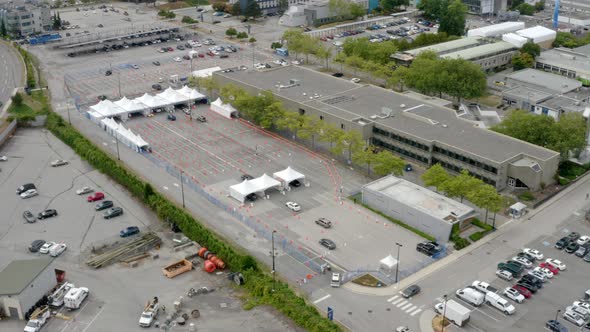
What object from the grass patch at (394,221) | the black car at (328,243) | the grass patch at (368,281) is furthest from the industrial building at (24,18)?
the grass patch at (368,281)

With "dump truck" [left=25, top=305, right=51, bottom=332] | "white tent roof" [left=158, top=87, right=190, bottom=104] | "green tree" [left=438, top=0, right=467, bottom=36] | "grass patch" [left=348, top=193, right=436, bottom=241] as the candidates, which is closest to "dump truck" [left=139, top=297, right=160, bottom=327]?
"dump truck" [left=25, top=305, right=51, bottom=332]

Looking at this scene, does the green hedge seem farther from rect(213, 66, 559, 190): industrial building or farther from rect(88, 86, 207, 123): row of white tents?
rect(213, 66, 559, 190): industrial building

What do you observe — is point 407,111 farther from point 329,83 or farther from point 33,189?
point 33,189

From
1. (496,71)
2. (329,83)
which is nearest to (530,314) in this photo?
(329,83)

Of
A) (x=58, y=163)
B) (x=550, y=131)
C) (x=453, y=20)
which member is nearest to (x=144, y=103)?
(x=58, y=163)

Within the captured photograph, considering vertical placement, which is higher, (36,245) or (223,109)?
(223,109)

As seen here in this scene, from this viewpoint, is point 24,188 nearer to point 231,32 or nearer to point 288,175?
point 288,175
